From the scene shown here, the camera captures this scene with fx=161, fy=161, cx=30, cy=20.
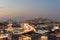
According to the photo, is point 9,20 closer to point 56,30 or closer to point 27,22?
point 27,22

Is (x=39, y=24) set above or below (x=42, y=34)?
above

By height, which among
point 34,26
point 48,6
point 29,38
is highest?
point 48,6

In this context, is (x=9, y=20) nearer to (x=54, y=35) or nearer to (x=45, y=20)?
(x=45, y=20)

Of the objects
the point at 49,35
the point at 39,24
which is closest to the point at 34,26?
the point at 39,24

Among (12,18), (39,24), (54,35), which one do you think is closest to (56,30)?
(54,35)

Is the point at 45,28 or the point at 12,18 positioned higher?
the point at 12,18
